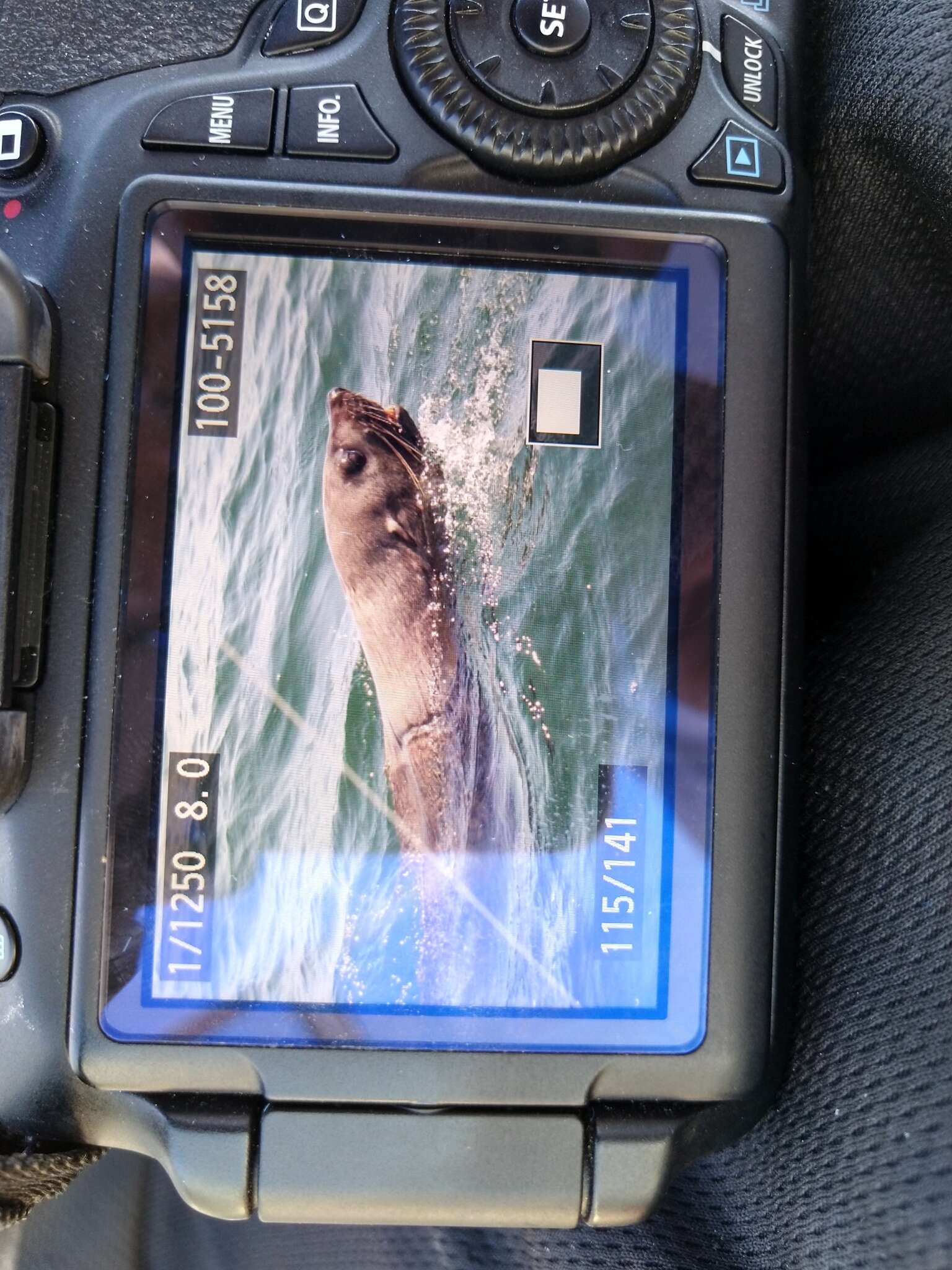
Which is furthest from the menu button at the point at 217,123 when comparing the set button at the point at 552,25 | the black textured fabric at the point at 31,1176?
the black textured fabric at the point at 31,1176

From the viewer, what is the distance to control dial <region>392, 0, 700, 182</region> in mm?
446

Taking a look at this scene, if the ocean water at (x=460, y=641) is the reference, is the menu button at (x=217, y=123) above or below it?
above

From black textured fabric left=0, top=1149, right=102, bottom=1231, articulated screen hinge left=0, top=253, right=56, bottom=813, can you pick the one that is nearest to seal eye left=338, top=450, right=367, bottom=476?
articulated screen hinge left=0, top=253, right=56, bottom=813

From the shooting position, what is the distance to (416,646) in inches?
17.5

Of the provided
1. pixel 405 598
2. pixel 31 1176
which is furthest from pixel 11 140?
pixel 31 1176

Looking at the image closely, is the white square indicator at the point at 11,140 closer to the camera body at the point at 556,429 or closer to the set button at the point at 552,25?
the camera body at the point at 556,429

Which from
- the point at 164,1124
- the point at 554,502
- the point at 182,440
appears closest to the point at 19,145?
the point at 182,440

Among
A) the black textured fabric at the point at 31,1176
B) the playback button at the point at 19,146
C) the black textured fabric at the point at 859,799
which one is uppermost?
the playback button at the point at 19,146

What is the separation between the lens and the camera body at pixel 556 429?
1.42ft

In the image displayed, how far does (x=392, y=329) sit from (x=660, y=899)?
247mm

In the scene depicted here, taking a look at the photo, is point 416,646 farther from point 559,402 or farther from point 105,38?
point 105,38

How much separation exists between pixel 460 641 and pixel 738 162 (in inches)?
8.9

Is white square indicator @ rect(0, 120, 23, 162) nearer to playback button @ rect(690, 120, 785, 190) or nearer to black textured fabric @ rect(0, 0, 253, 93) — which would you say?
black textured fabric @ rect(0, 0, 253, 93)

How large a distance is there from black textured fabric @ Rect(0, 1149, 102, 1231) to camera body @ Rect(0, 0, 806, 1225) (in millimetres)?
10
